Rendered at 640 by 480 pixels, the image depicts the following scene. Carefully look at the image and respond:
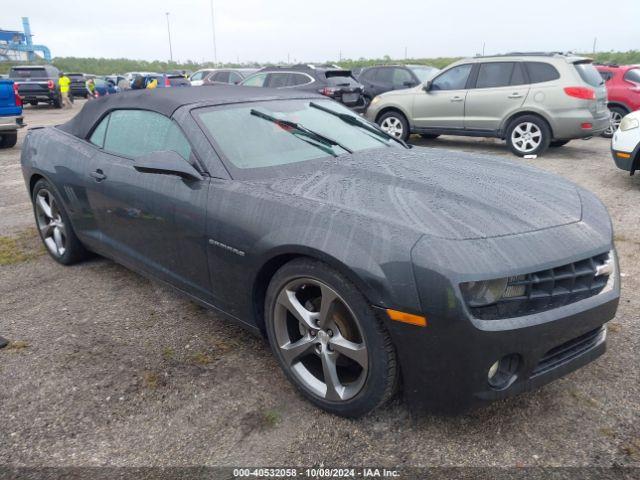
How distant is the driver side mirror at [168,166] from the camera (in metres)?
2.88

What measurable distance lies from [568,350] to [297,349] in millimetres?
1221

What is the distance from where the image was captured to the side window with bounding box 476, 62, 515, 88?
9289mm

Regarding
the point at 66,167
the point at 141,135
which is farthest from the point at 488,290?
the point at 66,167

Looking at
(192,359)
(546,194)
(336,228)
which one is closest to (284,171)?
(336,228)

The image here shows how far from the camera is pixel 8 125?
1077 cm

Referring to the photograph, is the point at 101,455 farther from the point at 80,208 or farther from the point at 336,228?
the point at 80,208

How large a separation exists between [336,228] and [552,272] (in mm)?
899

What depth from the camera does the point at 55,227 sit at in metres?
4.47

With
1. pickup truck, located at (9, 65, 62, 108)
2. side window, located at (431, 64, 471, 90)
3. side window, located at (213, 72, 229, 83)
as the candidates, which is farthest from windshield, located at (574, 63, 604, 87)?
pickup truck, located at (9, 65, 62, 108)

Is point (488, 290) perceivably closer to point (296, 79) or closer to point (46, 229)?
point (46, 229)

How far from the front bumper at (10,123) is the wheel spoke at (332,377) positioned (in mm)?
10787

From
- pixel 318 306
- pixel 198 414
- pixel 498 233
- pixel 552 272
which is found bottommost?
pixel 198 414

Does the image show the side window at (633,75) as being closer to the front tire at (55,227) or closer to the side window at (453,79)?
the side window at (453,79)

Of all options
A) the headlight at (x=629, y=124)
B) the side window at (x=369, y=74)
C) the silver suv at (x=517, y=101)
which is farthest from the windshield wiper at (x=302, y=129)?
the side window at (x=369, y=74)
